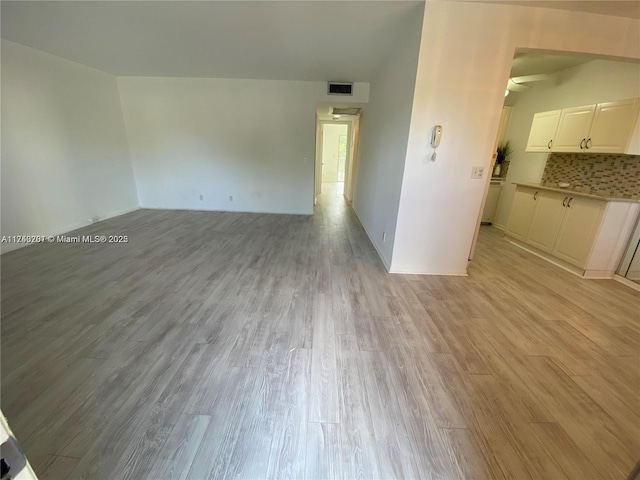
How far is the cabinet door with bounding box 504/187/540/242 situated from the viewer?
12.7 feet

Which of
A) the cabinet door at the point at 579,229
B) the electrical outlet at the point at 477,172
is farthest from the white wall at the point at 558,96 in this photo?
the electrical outlet at the point at 477,172

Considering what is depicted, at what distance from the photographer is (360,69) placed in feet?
13.5

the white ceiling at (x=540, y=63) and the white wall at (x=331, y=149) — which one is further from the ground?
the white ceiling at (x=540, y=63)

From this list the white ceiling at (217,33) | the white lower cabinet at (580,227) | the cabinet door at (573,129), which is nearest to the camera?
the white ceiling at (217,33)

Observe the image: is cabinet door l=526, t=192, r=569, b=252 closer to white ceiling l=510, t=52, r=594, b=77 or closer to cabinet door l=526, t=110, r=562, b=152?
cabinet door l=526, t=110, r=562, b=152

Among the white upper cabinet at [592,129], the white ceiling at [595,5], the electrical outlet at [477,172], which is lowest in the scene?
the electrical outlet at [477,172]

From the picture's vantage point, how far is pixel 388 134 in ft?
11.0

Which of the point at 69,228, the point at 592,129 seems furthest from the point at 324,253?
the point at 69,228

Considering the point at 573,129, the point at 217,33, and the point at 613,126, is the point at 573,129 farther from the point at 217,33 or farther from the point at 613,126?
the point at 217,33

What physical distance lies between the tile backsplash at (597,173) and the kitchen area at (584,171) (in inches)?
0.4

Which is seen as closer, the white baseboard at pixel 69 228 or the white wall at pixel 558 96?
the white wall at pixel 558 96

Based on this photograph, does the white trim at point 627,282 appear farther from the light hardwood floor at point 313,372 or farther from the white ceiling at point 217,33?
the white ceiling at point 217,33

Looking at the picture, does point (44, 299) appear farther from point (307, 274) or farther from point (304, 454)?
point (304, 454)

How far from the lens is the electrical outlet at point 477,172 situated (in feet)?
8.86
